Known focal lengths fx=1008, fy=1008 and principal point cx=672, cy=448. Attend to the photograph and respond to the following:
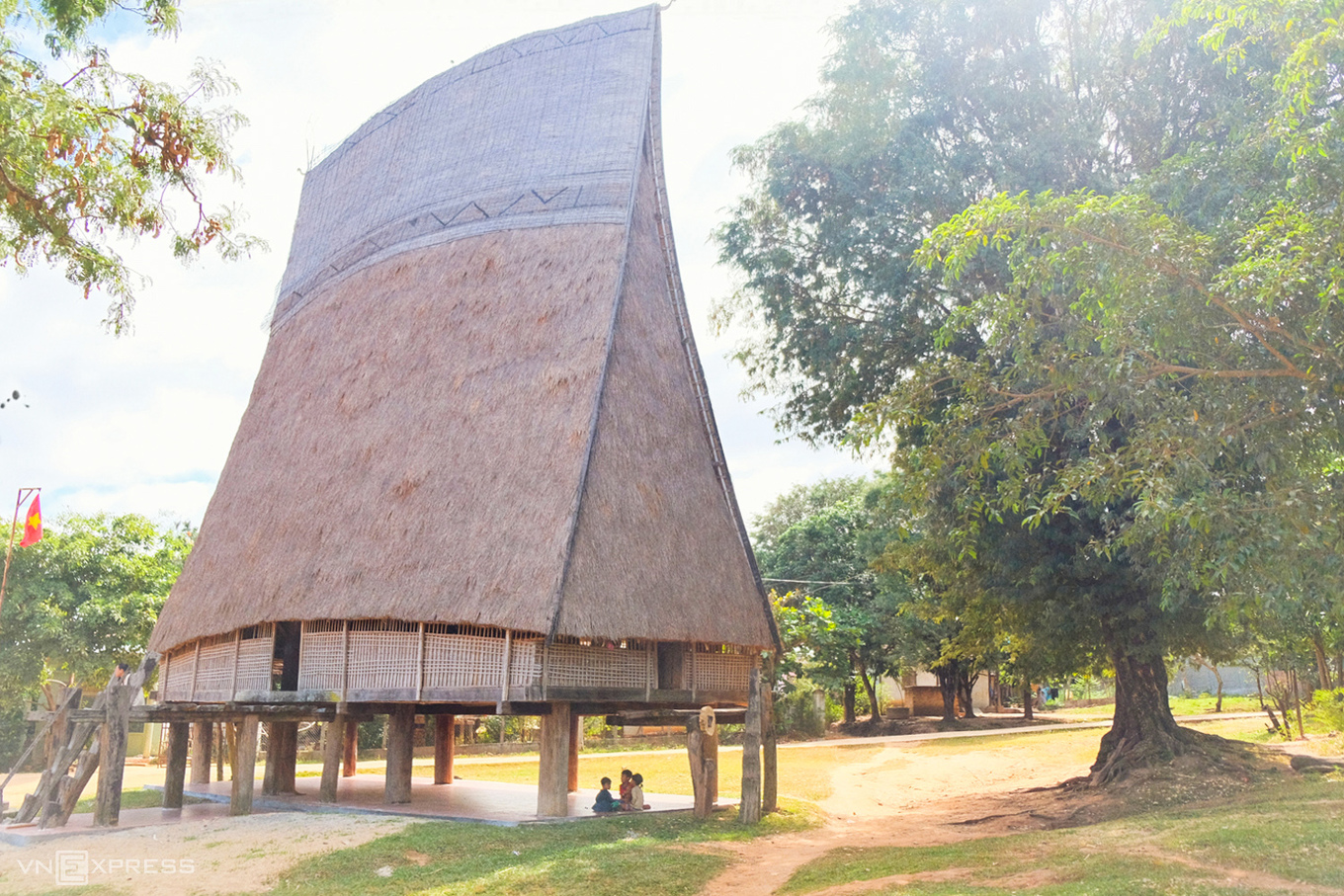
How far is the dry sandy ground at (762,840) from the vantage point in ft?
28.6

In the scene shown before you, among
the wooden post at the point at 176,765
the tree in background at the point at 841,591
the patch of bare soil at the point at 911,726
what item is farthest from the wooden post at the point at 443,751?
the patch of bare soil at the point at 911,726

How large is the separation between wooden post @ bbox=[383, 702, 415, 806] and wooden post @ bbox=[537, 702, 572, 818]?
2.45m

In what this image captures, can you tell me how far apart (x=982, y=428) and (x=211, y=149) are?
7.15 meters

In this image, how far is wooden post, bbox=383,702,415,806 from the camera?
13.6m

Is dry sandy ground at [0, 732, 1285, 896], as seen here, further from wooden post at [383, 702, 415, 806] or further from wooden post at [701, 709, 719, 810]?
wooden post at [383, 702, 415, 806]

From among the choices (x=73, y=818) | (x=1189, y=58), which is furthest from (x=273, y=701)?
(x=1189, y=58)

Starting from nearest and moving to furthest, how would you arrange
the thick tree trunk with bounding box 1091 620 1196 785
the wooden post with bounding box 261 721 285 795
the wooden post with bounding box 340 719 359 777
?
1. the thick tree trunk with bounding box 1091 620 1196 785
2. the wooden post with bounding box 261 721 285 795
3. the wooden post with bounding box 340 719 359 777

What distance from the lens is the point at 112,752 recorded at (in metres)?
11.8

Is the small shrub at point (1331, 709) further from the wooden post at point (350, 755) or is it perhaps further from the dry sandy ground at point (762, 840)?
the wooden post at point (350, 755)

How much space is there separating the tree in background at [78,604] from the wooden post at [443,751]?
9.47m

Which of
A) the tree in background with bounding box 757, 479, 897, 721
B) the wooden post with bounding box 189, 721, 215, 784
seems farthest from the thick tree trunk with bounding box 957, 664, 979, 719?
the wooden post with bounding box 189, 721, 215, 784

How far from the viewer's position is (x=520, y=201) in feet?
51.4

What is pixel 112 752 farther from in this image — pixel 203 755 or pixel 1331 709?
pixel 1331 709

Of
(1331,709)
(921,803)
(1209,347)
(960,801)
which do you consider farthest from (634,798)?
(1331,709)
